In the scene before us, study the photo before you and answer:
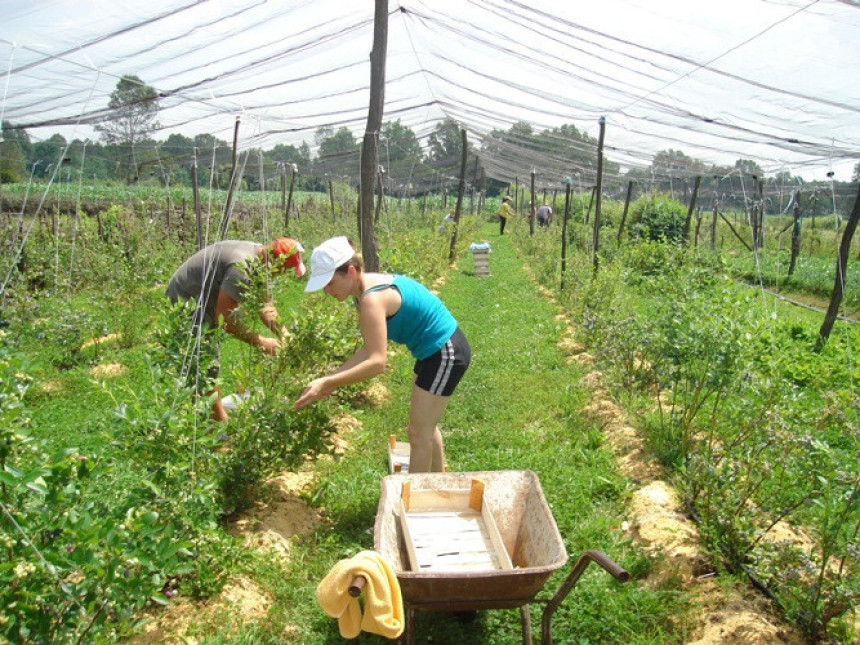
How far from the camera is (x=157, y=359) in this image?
3.62 m

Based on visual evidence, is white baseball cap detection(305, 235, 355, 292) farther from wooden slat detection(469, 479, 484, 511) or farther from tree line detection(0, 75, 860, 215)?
tree line detection(0, 75, 860, 215)

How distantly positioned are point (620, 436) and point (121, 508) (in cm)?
391

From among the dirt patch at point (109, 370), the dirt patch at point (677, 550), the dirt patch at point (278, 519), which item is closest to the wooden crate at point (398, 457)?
the dirt patch at point (278, 519)

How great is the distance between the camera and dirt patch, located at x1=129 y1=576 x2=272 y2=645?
8.82 feet

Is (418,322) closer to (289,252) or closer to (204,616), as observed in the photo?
(289,252)

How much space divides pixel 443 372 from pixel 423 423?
12.9 inches

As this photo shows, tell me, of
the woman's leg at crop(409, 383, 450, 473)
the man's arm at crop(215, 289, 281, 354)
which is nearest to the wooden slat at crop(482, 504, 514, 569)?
the woman's leg at crop(409, 383, 450, 473)

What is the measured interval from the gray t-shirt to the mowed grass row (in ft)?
4.60

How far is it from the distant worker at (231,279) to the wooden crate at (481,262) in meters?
10.8

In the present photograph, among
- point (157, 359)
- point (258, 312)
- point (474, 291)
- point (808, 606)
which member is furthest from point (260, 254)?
point (474, 291)

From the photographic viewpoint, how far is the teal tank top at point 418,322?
3488 millimetres

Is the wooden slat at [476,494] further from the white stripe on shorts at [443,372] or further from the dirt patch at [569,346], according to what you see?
the dirt patch at [569,346]

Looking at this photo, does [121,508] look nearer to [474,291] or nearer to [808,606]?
[808,606]

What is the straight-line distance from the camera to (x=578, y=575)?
7.78 ft
